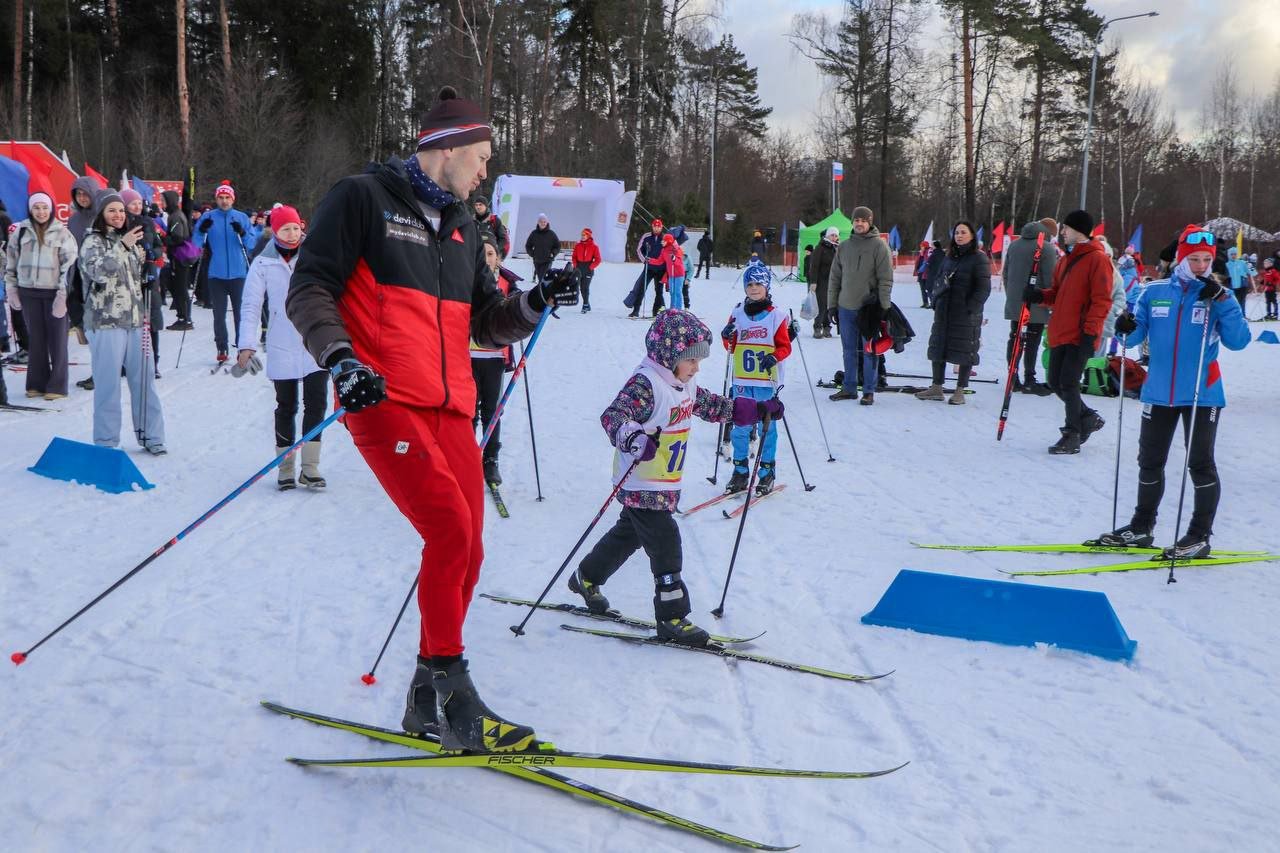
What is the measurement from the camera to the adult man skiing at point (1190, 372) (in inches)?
208

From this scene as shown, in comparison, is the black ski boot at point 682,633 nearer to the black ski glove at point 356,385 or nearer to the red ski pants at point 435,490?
the red ski pants at point 435,490

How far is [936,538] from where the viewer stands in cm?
592

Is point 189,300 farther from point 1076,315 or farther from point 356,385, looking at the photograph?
point 356,385

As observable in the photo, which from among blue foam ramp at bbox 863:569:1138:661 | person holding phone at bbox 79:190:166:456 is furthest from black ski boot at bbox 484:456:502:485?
blue foam ramp at bbox 863:569:1138:661

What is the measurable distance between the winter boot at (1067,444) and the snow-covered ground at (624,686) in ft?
3.17

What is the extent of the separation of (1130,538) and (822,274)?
33.8 ft

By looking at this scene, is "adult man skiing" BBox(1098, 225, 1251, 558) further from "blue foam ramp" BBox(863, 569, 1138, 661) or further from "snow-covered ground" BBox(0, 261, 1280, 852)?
"blue foam ramp" BBox(863, 569, 1138, 661)

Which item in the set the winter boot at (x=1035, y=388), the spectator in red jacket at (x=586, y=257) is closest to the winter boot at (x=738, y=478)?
the winter boot at (x=1035, y=388)

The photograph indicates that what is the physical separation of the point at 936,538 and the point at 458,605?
3841 mm

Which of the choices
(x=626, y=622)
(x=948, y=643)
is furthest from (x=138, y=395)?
(x=948, y=643)

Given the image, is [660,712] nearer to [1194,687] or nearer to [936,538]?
[1194,687]

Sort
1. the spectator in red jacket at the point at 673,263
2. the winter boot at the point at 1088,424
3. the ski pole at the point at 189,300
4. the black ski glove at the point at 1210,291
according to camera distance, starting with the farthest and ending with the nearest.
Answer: the spectator in red jacket at the point at 673,263, the ski pole at the point at 189,300, the winter boot at the point at 1088,424, the black ski glove at the point at 1210,291

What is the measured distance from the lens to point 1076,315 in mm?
8008

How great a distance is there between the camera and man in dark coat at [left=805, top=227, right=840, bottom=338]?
48.4 feet
